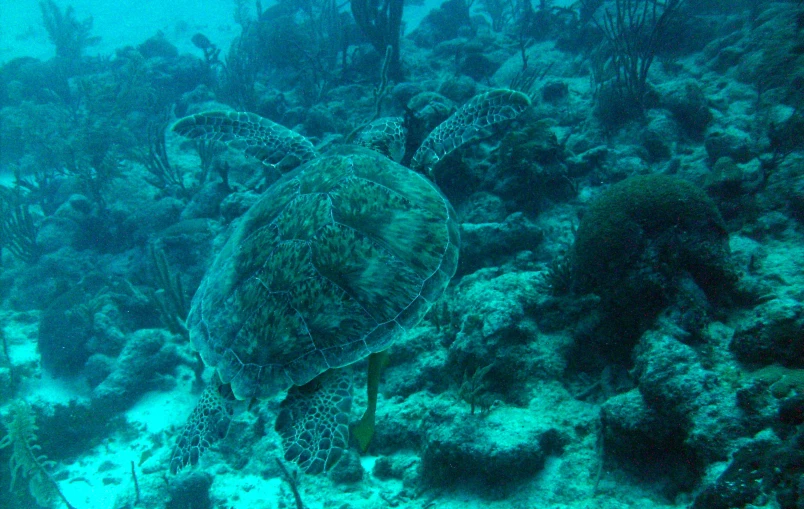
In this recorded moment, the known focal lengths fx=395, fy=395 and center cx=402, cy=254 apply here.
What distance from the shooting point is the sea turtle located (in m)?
2.66

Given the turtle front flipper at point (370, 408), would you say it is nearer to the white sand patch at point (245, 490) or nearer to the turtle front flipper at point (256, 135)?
the white sand patch at point (245, 490)

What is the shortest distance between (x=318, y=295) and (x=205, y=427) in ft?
4.01

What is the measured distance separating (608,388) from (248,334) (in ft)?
8.54

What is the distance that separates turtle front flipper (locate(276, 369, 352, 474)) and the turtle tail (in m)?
2.60

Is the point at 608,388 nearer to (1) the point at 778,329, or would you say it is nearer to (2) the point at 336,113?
(1) the point at 778,329

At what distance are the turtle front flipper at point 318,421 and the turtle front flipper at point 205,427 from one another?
0.43 metres

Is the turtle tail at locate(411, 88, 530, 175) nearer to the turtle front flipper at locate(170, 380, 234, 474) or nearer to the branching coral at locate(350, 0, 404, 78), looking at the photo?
the turtle front flipper at locate(170, 380, 234, 474)

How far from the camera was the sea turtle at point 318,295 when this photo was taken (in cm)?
266

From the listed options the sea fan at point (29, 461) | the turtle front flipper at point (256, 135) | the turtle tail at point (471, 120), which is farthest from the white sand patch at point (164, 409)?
the turtle tail at point (471, 120)

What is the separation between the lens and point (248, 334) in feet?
9.02

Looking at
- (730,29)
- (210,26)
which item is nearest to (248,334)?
(730,29)

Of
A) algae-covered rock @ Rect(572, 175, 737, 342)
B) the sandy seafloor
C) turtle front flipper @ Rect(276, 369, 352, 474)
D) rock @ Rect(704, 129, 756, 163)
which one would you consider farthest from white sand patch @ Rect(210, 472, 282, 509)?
rock @ Rect(704, 129, 756, 163)

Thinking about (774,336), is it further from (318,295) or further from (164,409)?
(164,409)

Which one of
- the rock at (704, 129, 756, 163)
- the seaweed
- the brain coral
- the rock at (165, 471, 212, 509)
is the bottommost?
the rock at (165, 471, 212, 509)
